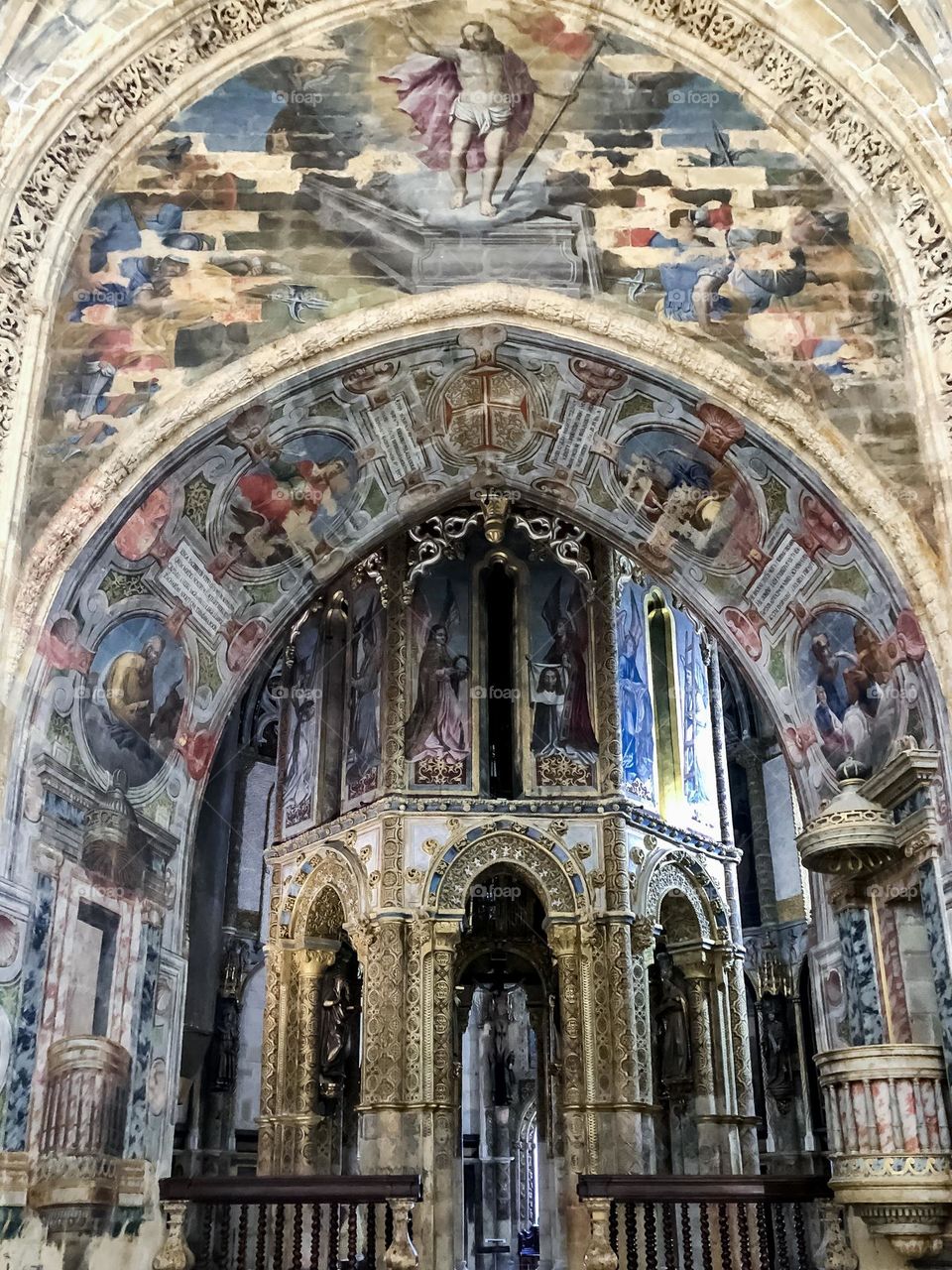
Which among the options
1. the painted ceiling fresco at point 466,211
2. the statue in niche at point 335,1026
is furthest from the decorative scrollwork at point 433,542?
the statue in niche at point 335,1026

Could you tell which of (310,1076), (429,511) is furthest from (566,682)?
(310,1076)

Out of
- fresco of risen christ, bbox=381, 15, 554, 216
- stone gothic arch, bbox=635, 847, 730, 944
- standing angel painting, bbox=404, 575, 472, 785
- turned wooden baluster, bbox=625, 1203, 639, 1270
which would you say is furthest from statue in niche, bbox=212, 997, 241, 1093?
fresco of risen christ, bbox=381, 15, 554, 216

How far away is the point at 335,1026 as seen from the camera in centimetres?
1602

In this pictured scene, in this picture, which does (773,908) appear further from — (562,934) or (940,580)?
(940,580)

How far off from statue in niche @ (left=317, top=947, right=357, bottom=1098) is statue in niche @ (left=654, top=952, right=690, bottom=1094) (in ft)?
12.8

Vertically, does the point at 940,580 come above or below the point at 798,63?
below

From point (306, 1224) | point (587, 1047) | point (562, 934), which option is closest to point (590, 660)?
point (562, 934)

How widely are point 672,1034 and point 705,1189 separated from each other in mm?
6278

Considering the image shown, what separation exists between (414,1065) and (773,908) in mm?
6653

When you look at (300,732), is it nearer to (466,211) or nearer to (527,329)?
(527,329)

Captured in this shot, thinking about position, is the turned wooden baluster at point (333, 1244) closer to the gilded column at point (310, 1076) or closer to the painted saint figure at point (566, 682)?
the gilded column at point (310, 1076)

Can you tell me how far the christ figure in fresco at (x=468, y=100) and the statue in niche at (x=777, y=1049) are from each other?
1216 cm

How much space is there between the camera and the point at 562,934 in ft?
50.6

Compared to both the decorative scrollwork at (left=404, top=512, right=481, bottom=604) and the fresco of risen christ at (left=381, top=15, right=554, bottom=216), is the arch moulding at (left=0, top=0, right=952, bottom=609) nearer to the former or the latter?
the fresco of risen christ at (left=381, top=15, right=554, bottom=216)
